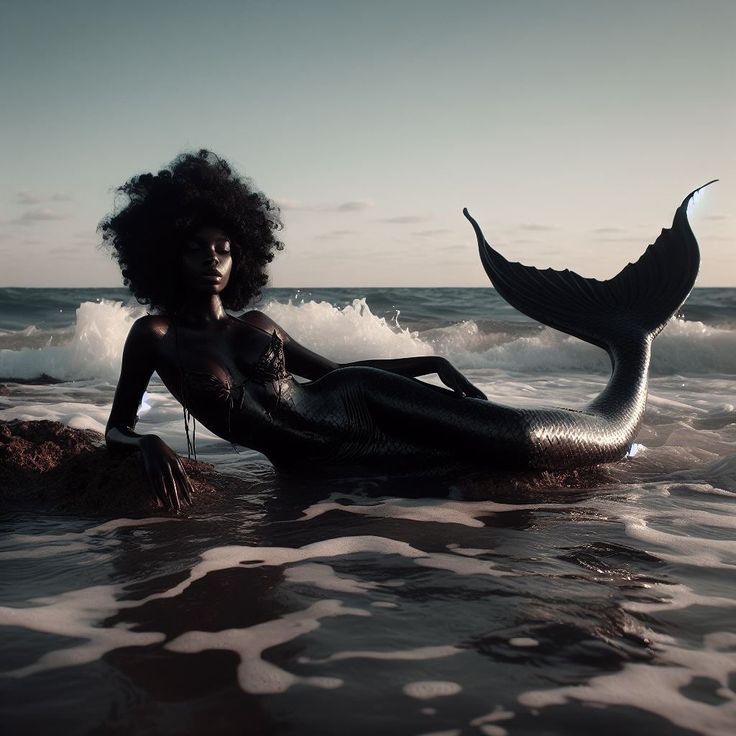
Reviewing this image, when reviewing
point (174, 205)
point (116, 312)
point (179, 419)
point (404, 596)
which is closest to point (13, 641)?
point (404, 596)

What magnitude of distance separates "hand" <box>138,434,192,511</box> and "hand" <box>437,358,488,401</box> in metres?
1.36

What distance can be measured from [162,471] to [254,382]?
26.3 inches

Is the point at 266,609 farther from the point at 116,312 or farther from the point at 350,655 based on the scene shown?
the point at 116,312

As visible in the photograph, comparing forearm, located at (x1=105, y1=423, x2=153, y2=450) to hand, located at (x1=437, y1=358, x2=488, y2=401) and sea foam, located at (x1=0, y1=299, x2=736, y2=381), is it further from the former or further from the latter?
sea foam, located at (x1=0, y1=299, x2=736, y2=381)

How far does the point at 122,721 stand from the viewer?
159 cm

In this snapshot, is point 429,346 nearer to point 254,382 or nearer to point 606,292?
point 606,292

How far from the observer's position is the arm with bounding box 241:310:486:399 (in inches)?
153

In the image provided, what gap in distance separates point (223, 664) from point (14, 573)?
1.09 m

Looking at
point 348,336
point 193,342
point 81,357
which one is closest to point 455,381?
point 193,342

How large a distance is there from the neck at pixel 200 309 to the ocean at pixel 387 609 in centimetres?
84

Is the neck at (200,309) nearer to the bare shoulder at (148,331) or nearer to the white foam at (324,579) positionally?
the bare shoulder at (148,331)

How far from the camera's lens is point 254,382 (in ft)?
11.9

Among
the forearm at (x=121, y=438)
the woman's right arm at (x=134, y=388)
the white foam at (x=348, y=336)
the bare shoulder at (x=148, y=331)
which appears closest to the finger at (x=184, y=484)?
the woman's right arm at (x=134, y=388)

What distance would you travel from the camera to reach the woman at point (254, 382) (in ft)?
11.6
